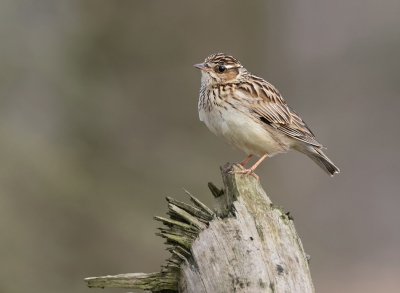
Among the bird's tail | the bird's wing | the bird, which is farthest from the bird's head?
the bird's tail

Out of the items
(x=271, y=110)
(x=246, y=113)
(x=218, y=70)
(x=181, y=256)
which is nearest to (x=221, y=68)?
(x=218, y=70)

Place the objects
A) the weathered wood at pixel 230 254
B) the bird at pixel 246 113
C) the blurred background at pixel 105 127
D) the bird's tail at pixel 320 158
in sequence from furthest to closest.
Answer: the blurred background at pixel 105 127 → the bird's tail at pixel 320 158 → the bird at pixel 246 113 → the weathered wood at pixel 230 254

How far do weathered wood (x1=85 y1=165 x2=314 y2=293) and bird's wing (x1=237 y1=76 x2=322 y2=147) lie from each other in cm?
198

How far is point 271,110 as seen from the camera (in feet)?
18.9

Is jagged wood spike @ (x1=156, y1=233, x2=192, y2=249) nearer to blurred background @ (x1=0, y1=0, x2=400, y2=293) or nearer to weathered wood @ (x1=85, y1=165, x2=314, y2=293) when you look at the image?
weathered wood @ (x1=85, y1=165, x2=314, y2=293)

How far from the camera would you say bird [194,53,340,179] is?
5374mm

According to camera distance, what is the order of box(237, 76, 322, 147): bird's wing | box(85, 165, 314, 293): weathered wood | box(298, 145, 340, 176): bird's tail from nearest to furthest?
1. box(85, 165, 314, 293): weathered wood
2. box(237, 76, 322, 147): bird's wing
3. box(298, 145, 340, 176): bird's tail

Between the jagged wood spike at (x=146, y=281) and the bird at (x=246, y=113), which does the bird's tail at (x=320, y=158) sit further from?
the jagged wood spike at (x=146, y=281)

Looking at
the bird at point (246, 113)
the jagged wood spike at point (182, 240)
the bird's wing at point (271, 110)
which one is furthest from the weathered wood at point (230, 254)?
the bird's wing at point (271, 110)

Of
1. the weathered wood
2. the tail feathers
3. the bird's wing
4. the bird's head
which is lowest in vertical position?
the weathered wood

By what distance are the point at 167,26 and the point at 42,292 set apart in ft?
15.8

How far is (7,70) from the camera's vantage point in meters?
8.11

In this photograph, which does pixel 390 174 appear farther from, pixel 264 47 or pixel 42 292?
pixel 42 292

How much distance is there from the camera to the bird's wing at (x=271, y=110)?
5.61m
